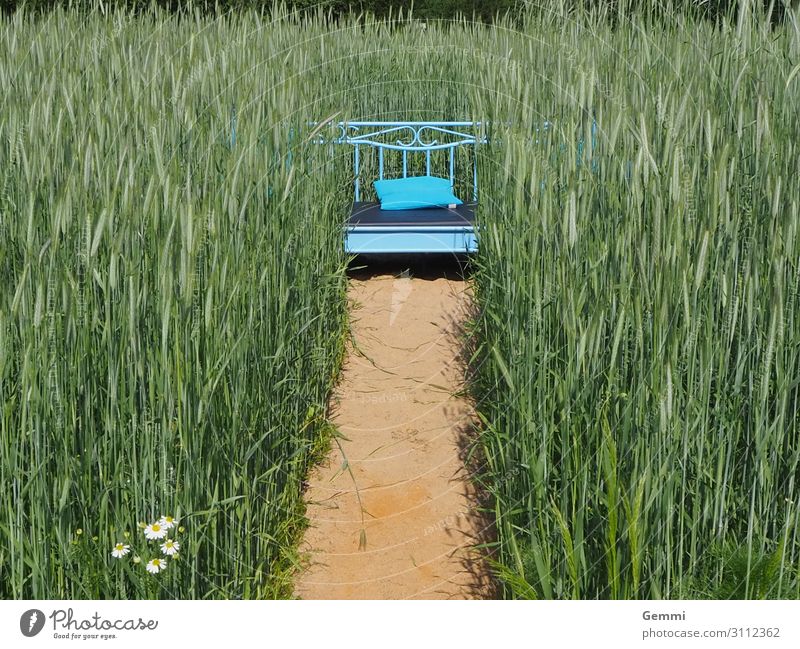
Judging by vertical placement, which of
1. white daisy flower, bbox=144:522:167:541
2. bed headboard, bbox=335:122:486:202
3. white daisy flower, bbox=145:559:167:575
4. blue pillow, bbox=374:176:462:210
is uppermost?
bed headboard, bbox=335:122:486:202

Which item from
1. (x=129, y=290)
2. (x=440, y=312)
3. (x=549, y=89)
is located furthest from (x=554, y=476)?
(x=440, y=312)

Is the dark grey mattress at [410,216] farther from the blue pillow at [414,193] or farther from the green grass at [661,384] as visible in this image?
the green grass at [661,384]

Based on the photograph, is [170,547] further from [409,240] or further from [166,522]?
[409,240]

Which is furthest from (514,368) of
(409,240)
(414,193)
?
(414,193)

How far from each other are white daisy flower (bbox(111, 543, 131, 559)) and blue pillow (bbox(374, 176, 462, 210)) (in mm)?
3585

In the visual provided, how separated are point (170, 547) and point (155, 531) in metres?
0.04

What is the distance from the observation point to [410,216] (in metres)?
5.05

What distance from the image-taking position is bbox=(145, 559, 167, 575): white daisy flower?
1.71 meters

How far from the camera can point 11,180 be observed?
2.50 meters

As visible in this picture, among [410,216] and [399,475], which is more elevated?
[410,216]

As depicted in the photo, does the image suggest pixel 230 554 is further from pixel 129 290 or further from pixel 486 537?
pixel 486 537

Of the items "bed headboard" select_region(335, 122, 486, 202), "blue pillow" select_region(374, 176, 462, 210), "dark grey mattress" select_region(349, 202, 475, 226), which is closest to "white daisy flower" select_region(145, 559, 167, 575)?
"dark grey mattress" select_region(349, 202, 475, 226)

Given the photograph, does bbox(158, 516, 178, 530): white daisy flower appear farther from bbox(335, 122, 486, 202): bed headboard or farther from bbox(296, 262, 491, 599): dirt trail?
bbox(335, 122, 486, 202): bed headboard
